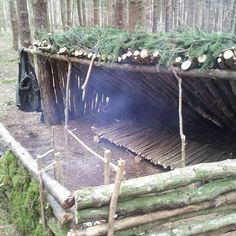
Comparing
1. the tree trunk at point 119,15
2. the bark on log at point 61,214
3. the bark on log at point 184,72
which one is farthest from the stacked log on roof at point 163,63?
the tree trunk at point 119,15

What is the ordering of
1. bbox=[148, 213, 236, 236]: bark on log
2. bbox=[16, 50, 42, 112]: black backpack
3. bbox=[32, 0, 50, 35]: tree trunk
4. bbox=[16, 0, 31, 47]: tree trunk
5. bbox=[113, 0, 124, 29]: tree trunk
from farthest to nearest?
bbox=[16, 0, 31, 47]: tree trunk → bbox=[113, 0, 124, 29]: tree trunk → bbox=[32, 0, 50, 35]: tree trunk → bbox=[16, 50, 42, 112]: black backpack → bbox=[148, 213, 236, 236]: bark on log

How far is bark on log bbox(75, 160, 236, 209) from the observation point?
3.48m

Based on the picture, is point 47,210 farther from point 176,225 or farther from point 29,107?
point 29,107

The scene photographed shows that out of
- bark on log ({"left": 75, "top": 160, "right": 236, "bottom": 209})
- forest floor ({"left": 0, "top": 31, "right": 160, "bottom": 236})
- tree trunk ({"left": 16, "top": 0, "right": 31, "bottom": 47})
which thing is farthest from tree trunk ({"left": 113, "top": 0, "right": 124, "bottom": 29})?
bark on log ({"left": 75, "top": 160, "right": 236, "bottom": 209})

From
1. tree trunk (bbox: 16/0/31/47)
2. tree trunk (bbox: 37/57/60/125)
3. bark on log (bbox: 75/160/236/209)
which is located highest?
tree trunk (bbox: 16/0/31/47)

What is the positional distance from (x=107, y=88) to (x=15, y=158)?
9.42 feet

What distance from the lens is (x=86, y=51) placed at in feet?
21.9

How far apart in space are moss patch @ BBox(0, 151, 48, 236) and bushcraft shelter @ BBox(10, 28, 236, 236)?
0.36 meters

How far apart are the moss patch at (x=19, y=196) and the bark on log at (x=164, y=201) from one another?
192 centimetres

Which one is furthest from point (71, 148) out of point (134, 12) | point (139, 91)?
point (134, 12)

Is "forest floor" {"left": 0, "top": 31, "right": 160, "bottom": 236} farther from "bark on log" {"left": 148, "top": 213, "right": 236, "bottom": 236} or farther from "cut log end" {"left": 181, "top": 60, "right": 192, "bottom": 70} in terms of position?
"cut log end" {"left": 181, "top": 60, "right": 192, "bottom": 70}

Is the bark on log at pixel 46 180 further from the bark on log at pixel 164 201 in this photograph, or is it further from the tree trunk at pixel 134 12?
the tree trunk at pixel 134 12

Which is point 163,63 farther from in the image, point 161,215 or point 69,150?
point 69,150

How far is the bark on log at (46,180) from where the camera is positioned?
3.91m
